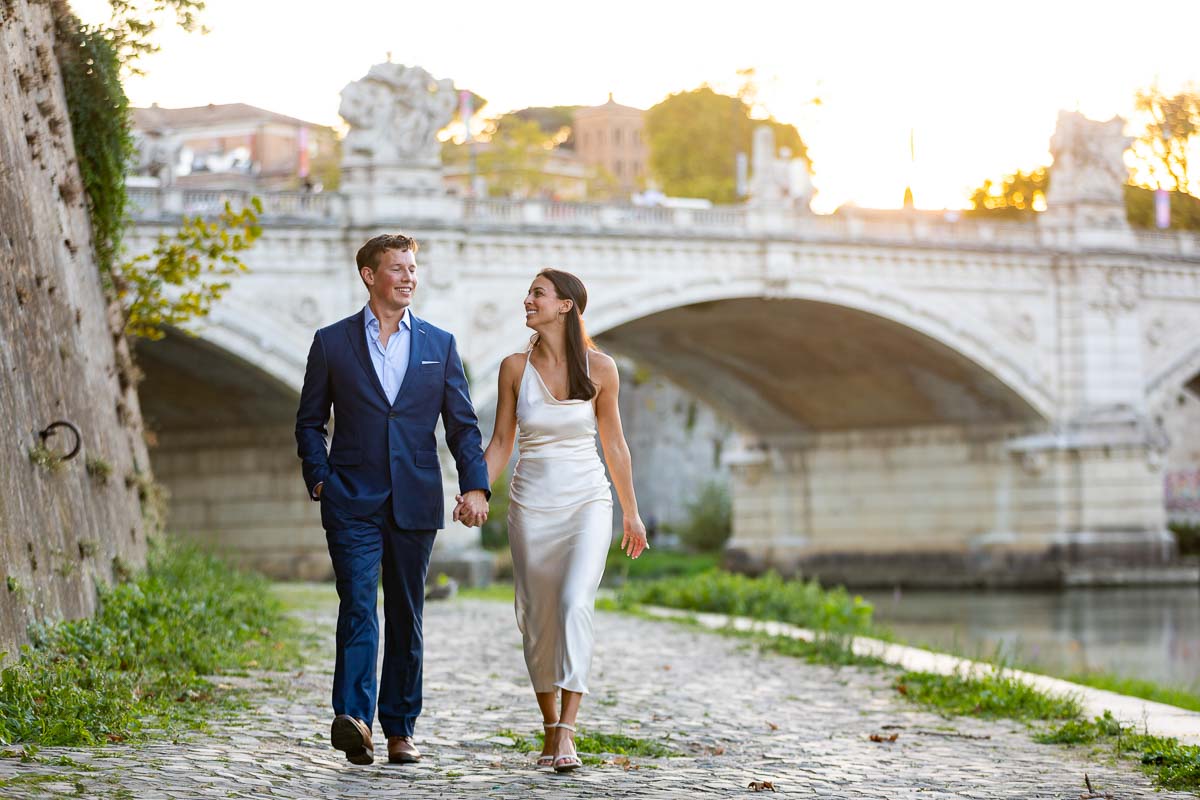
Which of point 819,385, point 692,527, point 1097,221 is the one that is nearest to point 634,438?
point 692,527

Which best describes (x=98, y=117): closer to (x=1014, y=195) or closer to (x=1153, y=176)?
(x=1153, y=176)

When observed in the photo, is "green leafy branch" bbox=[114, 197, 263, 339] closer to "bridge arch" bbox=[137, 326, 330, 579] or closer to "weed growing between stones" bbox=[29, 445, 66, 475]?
"weed growing between stones" bbox=[29, 445, 66, 475]

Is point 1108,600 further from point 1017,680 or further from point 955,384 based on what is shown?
point 1017,680

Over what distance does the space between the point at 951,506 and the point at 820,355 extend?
4276mm

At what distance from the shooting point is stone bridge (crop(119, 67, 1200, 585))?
27953mm

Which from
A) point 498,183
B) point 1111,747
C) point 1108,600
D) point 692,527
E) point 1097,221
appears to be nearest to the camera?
point 1111,747

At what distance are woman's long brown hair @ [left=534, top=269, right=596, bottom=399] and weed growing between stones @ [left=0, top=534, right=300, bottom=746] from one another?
71.9 inches

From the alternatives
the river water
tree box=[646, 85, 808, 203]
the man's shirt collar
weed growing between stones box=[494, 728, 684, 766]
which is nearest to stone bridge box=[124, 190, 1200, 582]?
the river water

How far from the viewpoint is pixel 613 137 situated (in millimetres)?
97750

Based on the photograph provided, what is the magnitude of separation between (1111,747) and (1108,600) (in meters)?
24.1

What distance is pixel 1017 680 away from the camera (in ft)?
29.1

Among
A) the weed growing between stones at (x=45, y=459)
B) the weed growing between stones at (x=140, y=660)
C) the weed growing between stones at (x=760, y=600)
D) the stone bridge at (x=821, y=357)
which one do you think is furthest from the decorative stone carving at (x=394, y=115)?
the weed growing between stones at (x=45, y=459)

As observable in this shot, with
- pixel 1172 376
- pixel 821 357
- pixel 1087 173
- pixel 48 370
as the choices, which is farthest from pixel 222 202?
pixel 1172 376

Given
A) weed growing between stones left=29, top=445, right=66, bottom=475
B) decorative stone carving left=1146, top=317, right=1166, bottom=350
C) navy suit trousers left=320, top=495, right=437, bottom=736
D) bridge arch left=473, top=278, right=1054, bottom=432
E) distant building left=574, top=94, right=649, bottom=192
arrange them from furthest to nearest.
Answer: distant building left=574, top=94, right=649, bottom=192 → decorative stone carving left=1146, top=317, right=1166, bottom=350 → bridge arch left=473, top=278, right=1054, bottom=432 → weed growing between stones left=29, top=445, right=66, bottom=475 → navy suit trousers left=320, top=495, right=437, bottom=736
